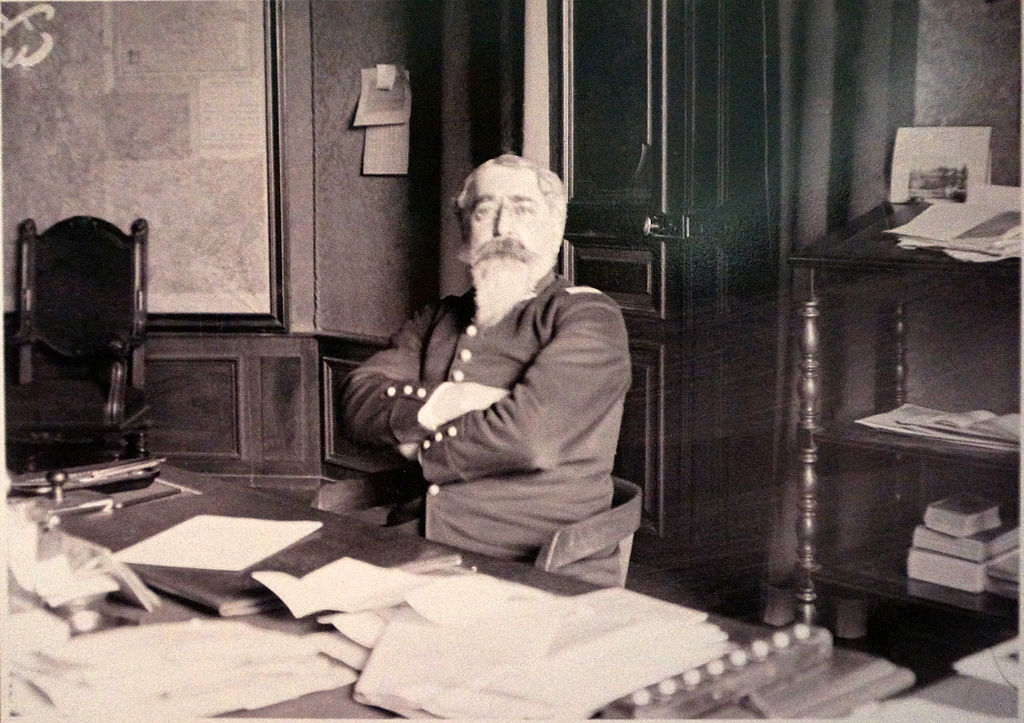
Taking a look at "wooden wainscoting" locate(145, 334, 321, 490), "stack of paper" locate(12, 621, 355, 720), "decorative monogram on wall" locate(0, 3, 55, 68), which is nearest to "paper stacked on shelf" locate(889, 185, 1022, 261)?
"stack of paper" locate(12, 621, 355, 720)

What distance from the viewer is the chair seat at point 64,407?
2.04 m

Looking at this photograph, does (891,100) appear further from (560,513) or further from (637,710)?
(637,710)

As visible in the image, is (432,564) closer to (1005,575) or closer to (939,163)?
(1005,575)

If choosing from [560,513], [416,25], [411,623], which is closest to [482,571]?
[411,623]

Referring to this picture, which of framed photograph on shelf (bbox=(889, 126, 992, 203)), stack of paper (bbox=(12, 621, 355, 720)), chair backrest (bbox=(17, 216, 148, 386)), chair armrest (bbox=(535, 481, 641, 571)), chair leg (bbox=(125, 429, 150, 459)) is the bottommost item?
chair leg (bbox=(125, 429, 150, 459))

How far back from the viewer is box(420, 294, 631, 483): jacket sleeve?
6.06 feet

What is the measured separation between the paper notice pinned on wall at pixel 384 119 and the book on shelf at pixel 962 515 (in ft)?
5.08

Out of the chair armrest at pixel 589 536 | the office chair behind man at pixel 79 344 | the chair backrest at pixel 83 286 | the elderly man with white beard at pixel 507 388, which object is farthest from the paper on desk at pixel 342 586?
the chair backrest at pixel 83 286

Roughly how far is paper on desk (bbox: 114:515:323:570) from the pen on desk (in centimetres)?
19

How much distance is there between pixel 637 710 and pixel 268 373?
Result: 2235mm

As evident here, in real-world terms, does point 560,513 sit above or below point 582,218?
below

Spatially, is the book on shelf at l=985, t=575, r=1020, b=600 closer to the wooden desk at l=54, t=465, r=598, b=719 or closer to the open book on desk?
the open book on desk

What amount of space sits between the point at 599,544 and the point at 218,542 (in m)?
0.58

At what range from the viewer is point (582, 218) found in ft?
8.28
